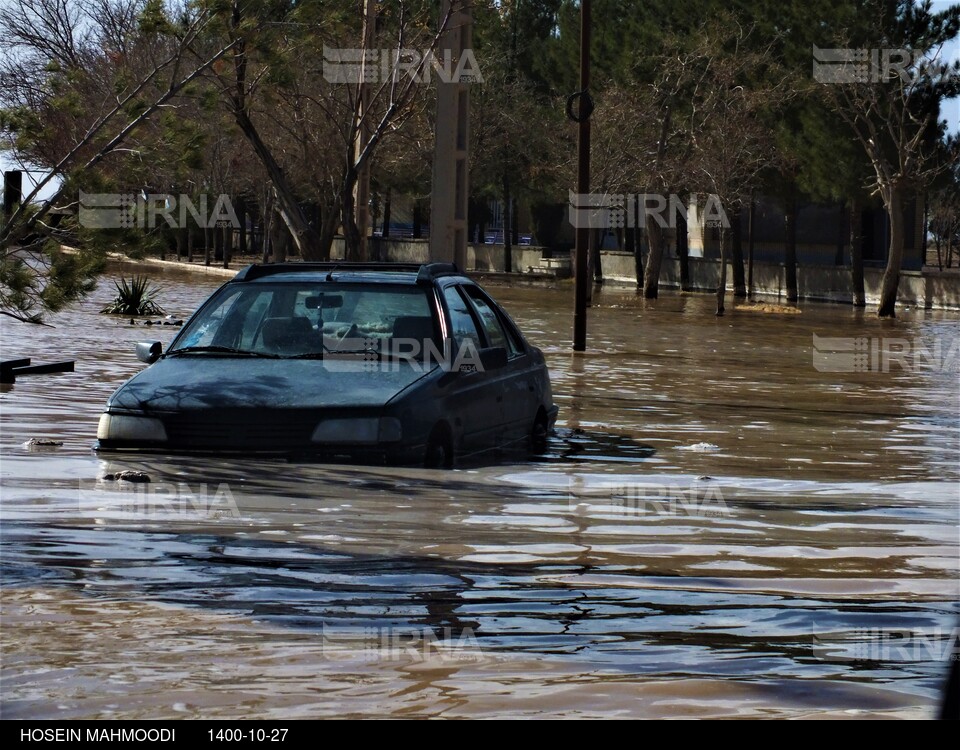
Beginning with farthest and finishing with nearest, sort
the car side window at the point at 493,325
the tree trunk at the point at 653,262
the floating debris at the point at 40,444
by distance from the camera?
the tree trunk at the point at 653,262 → the car side window at the point at 493,325 → the floating debris at the point at 40,444

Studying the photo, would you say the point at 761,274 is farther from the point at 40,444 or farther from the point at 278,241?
the point at 40,444

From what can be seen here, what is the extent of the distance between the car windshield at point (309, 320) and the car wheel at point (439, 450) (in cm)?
68

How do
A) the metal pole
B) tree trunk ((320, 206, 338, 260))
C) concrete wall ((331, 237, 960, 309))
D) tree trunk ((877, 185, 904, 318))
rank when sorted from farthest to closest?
concrete wall ((331, 237, 960, 309)) → tree trunk ((877, 185, 904, 318)) → the metal pole → tree trunk ((320, 206, 338, 260))

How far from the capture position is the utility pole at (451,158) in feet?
57.4

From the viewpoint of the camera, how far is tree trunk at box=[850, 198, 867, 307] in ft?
147

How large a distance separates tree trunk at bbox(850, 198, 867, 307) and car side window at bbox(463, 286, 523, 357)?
3496cm

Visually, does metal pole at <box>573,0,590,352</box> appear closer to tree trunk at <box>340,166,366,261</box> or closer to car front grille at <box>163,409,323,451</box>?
tree trunk at <box>340,166,366,261</box>

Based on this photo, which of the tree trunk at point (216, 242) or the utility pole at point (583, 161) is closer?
the utility pole at point (583, 161)

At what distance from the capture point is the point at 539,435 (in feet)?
37.6

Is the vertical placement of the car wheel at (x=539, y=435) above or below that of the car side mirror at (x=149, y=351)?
below

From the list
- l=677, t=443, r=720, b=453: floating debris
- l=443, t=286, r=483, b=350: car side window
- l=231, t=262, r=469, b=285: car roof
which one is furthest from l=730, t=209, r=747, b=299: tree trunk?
l=231, t=262, r=469, b=285: car roof

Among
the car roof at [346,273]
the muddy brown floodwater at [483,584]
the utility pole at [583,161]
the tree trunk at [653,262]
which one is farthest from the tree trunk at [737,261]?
the car roof at [346,273]

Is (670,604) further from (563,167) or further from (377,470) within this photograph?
(563,167)

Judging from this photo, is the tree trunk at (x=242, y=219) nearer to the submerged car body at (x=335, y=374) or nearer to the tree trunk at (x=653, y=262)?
the tree trunk at (x=653, y=262)
